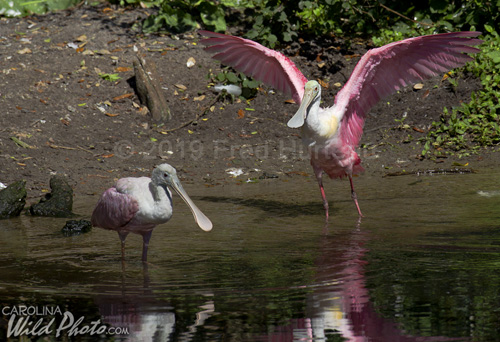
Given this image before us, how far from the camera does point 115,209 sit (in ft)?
17.6

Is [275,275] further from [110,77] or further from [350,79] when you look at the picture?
[110,77]

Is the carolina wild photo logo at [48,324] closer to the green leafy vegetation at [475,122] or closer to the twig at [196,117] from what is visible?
the twig at [196,117]

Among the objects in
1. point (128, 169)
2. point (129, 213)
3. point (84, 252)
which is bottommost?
point (128, 169)

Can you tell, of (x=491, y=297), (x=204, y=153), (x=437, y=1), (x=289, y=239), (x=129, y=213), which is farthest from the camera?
(x=437, y=1)

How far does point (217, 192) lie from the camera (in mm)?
7938

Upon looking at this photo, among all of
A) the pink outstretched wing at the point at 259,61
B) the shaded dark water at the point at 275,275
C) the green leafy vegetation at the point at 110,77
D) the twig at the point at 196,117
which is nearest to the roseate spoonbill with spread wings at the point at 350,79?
the pink outstretched wing at the point at 259,61

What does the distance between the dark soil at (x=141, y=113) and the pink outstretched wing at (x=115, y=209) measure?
231 cm

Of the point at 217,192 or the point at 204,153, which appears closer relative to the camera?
the point at 217,192

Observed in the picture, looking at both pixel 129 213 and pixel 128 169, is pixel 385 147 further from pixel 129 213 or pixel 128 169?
pixel 129 213

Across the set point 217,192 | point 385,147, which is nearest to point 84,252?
point 217,192

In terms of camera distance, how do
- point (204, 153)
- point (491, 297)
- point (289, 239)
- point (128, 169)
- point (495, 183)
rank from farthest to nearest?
1. point (204, 153)
2. point (128, 169)
3. point (495, 183)
4. point (289, 239)
5. point (491, 297)

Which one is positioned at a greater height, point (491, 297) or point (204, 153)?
point (491, 297)

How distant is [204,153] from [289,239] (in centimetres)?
345

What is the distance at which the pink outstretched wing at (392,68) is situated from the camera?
6.68 m
